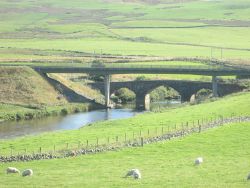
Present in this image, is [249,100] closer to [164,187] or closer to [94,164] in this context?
[94,164]

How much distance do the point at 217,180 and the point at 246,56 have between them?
130611mm

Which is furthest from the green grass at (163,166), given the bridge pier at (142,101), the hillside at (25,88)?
the hillside at (25,88)

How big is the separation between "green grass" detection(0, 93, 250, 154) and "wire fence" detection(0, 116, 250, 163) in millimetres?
161

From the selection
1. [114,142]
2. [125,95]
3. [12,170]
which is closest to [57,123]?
[125,95]

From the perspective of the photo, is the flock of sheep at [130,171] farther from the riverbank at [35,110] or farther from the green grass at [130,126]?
the riverbank at [35,110]

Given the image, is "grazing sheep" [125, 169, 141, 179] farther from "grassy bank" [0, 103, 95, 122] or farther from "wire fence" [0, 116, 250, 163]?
"grassy bank" [0, 103, 95, 122]

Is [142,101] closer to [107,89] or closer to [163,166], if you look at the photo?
[107,89]

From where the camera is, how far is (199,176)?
5231cm

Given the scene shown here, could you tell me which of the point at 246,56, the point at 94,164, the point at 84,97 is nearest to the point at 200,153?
the point at 94,164

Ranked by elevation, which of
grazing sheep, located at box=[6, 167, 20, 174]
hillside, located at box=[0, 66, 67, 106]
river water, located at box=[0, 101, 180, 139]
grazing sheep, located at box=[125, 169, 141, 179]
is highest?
grazing sheep, located at box=[125, 169, 141, 179]

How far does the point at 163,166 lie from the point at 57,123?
4795 centimetres

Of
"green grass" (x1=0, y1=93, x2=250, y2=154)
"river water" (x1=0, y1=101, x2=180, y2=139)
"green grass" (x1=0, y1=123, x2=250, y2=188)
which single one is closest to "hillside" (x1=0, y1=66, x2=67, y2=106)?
"river water" (x1=0, y1=101, x2=180, y2=139)

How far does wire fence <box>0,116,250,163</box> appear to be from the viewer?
6294 cm

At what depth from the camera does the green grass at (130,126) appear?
232 ft
